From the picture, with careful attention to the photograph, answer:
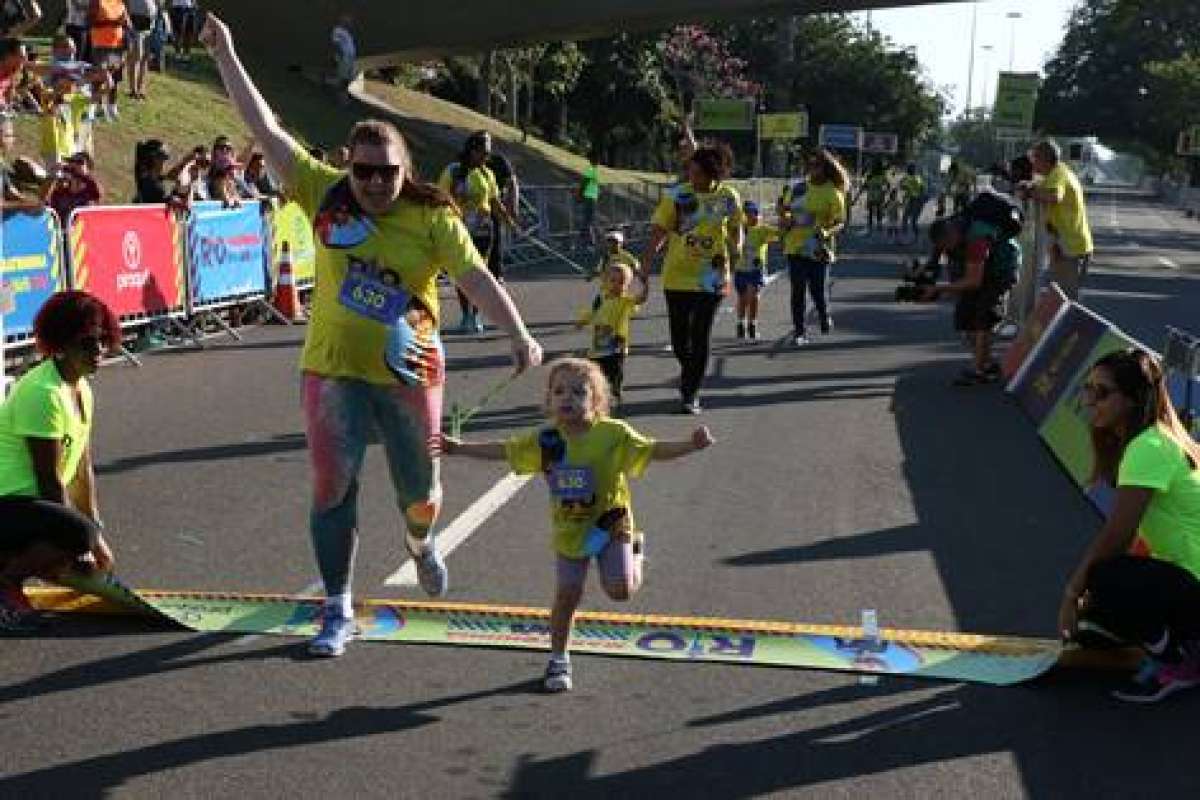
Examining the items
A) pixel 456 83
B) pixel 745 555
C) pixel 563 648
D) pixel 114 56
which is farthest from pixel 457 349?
pixel 456 83

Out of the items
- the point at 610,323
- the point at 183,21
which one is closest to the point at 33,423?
the point at 610,323

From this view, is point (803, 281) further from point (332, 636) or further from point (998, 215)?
point (332, 636)

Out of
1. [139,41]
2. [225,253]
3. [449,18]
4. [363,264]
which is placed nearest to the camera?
[363,264]

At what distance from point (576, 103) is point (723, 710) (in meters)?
58.4

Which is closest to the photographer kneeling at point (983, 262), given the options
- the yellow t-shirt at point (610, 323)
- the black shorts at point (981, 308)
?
the black shorts at point (981, 308)

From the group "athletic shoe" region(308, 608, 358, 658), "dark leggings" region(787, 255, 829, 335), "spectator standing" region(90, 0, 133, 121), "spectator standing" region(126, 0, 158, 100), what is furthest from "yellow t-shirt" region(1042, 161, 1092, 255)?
"spectator standing" region(126, 0, 158, 100)

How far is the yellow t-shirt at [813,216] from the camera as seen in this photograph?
13773 mm

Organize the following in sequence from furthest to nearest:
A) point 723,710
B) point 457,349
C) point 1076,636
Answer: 1. point 457,349
2. point 1076,636
3. point 723,710

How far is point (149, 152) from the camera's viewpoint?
14.0m

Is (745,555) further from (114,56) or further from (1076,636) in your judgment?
(114,56)

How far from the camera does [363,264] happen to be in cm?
489

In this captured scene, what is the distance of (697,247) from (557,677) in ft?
18.8

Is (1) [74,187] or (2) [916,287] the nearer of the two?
(2) [916,287]

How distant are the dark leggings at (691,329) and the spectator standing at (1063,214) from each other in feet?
13.1
